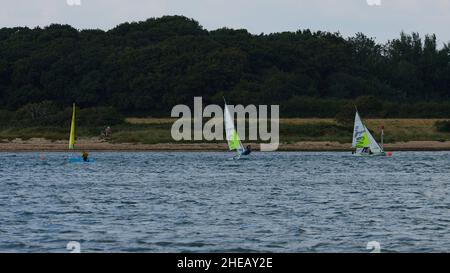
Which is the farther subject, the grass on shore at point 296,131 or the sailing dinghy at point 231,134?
the grass on shore at point 296,131

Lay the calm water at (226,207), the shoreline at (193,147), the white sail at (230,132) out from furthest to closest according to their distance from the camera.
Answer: the shoreline at (193,147)
the white sail at (230,132)
the calm water at (226,207)

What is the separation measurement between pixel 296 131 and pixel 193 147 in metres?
12.4

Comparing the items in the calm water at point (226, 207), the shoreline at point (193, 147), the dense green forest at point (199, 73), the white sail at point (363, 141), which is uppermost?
the dense green forest at point (199, 73)

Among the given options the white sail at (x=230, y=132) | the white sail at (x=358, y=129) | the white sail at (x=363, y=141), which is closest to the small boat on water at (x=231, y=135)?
the white sail at (x=230, y=132)

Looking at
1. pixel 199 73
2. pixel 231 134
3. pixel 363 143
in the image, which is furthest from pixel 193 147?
pixel 199 73

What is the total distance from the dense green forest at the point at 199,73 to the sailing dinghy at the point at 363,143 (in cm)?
2438

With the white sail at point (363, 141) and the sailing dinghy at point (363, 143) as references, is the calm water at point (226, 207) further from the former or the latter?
the sailing dinghy at point (363, 143)

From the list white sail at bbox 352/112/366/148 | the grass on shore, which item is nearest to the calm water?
white sail at bbox 352/112/366/148

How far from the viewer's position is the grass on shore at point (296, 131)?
338ft

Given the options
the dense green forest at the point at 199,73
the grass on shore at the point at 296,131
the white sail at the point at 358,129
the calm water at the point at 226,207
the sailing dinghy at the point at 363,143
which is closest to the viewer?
the calm water at the point at 226,207

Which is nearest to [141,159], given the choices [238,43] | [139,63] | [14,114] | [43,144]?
[43,144]

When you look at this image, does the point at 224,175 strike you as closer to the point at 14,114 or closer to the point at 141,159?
the point at 141,159
